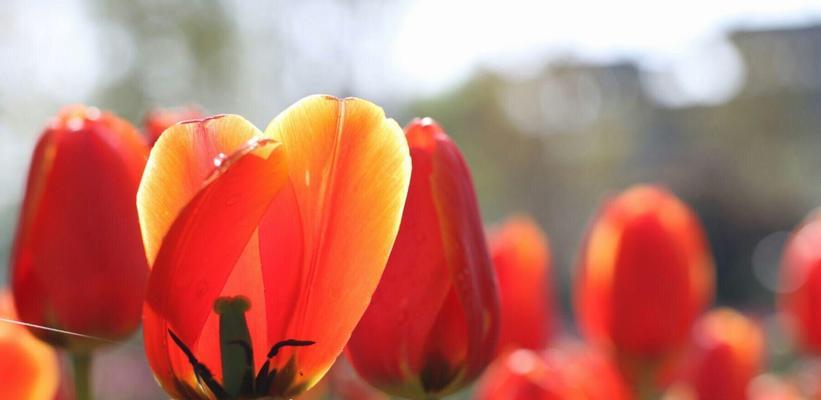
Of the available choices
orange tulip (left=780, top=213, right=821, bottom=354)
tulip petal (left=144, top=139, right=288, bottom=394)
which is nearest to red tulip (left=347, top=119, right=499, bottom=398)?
tulip petal (left=144, top=139, right=288, bottom=394)

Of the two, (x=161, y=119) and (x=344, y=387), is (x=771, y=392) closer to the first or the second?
(x=344, y=387)

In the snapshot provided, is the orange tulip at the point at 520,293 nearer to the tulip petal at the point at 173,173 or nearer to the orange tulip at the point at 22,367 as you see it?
the orange tulip at the point at 22,367

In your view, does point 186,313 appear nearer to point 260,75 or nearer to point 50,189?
point 50,189


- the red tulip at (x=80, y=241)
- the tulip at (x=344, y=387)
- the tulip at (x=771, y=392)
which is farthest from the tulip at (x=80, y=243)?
the tulip at (x=771, y=392)

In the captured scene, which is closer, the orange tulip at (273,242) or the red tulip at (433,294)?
the orange tulip at (273,242)

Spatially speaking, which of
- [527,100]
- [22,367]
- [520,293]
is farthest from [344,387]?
[527,100]

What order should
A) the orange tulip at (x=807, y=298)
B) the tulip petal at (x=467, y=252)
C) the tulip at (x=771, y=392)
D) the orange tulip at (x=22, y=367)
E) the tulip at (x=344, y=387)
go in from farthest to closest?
the orange tulip at (x=807, y=298) → the tulip at (x=771, y=392) → the tulip at (x=344, y=387) → the orange tulip at (x=22, y=367) → the tulip petal at (x=467, y=252)

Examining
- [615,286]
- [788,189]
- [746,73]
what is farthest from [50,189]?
[788,189]
